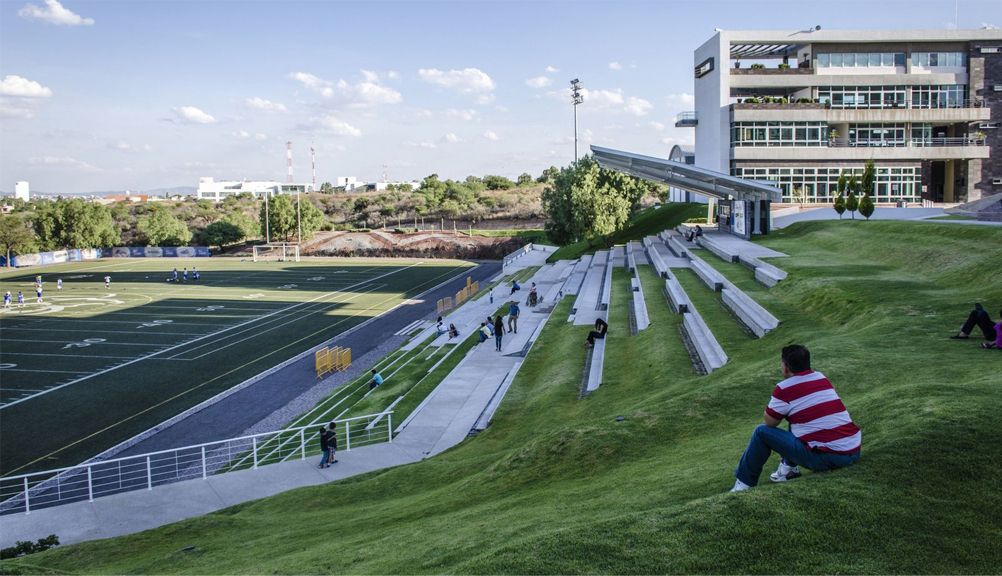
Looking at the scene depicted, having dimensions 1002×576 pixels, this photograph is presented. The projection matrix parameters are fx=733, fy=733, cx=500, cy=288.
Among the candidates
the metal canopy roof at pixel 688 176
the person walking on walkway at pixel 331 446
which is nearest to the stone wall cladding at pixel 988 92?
the metal canopy roof at pixel 688 176

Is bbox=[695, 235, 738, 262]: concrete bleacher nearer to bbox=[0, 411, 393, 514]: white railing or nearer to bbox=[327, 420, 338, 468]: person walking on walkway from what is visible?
bbox=[0, 411, 393, 514]: white railing

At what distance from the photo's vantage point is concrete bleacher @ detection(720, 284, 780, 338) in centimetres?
1973

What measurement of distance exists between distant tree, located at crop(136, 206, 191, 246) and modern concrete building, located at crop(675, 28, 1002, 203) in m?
81.2

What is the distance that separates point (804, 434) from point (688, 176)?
136 feet

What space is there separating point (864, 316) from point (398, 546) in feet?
47.0

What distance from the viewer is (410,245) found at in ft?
344

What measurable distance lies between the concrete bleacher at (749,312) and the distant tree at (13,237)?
297 feet

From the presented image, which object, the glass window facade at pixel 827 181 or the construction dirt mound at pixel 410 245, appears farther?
the construction dirt mound at pixel 410 245

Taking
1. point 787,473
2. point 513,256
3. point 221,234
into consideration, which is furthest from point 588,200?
point 221,234

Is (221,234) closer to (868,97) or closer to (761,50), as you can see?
(761,50)

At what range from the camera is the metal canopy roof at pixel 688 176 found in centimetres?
4337

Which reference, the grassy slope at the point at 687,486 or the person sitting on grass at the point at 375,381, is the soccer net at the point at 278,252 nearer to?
the person sitting on grass at the point at 375,381

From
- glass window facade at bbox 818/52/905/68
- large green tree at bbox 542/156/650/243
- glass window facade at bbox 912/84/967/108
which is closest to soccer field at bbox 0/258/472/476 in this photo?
large green tree at bbox 542/156/650/243

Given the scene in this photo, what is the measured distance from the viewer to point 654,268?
4334 centimetres
